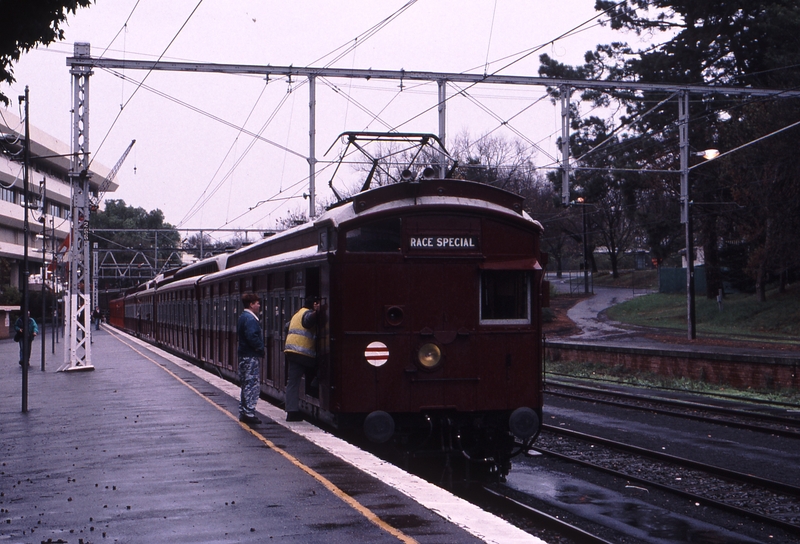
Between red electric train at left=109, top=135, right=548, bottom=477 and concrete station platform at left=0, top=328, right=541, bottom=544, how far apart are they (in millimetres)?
824

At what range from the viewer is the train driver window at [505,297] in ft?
32.9

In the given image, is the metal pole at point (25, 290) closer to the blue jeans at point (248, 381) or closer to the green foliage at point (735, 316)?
A: the blue jeans at point (248, 381)

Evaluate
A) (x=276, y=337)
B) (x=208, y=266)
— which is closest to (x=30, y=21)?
(x=276, y=337)

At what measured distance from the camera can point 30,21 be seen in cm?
801

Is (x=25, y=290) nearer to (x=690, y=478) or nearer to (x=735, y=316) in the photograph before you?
(x=690, y=478)

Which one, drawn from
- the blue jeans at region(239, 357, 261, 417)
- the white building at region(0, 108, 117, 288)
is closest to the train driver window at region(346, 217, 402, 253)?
the blue jeans at region(239, 357, 261, 417)

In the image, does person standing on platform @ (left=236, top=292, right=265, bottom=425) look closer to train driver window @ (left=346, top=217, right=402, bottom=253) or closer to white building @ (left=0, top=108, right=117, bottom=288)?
train driver window @ (left=346, top=217, right=402, bottom=253)

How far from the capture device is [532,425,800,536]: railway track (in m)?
9.01

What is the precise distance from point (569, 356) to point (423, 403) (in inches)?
801

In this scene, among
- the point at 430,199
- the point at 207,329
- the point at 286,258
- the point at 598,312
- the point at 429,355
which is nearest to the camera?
the point at 429,355

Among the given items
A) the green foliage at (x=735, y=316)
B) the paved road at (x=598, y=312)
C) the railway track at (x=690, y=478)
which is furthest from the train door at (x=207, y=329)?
the paved road at (x=598, y=312)

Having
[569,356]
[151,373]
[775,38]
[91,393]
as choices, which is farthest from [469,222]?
[775,38]

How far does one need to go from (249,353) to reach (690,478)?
548 cm

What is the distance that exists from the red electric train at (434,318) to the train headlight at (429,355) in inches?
0.4
